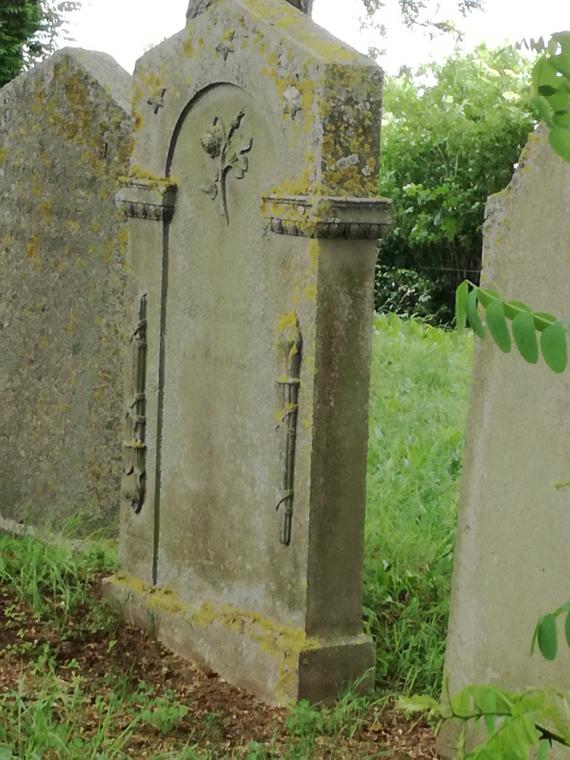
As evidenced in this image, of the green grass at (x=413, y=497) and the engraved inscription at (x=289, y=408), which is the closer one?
the engraved inscription at (x=289, y=408)

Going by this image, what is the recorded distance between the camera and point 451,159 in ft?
39.4

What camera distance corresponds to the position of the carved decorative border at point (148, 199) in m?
4.81

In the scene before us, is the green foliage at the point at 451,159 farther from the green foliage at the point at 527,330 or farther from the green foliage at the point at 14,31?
the green foliage at the point at 527,330

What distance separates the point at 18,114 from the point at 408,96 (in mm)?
7686

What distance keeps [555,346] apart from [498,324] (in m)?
0.07

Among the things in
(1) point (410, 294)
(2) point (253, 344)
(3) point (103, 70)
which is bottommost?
(1) point (410, 294)

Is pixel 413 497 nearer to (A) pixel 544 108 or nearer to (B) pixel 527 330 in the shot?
(B) pixel 527 330

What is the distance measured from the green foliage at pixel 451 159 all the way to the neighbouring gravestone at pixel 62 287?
612 centimetres

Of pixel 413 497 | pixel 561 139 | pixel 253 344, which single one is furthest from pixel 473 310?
pixel 413 497

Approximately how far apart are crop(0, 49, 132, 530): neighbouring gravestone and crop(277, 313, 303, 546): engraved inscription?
1689mm

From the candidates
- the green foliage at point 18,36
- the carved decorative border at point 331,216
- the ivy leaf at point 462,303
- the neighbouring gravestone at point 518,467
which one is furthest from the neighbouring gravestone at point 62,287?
the green foliage at point 18,36

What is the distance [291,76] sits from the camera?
4.19m

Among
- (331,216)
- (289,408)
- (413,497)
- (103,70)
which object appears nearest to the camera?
(331,216)

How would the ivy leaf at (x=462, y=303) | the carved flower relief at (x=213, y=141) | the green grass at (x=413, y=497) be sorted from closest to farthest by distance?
the ivy leaf at (x=462, y=303), the carved flower relief at (x=213, y=141), the green grass at (x=413, y=497)
